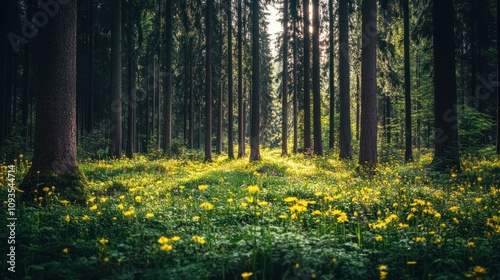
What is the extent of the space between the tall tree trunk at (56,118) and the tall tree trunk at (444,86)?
456 inches

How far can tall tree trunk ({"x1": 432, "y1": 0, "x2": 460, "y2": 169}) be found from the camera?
984 cm

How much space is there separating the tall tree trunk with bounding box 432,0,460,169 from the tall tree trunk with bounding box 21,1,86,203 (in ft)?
38.0

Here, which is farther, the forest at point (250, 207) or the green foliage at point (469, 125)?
the green foliage at point (469, 125)

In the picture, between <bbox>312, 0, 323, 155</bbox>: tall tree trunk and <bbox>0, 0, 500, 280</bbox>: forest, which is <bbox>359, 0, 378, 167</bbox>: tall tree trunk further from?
<bbox>312, 0, 323, 155</bbox>: tall tree trunk

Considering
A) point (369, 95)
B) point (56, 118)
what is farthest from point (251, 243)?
point (369, 95)

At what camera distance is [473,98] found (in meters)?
19.4

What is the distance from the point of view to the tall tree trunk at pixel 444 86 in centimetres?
984

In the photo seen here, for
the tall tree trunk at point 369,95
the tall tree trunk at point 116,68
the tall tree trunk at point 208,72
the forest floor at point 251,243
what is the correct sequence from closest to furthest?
the forest floor at point 251,243 < the tall tree trunk at point 369,95 < the tall tree trunk at point 116,68 < the tall tree trunk at point 208,72

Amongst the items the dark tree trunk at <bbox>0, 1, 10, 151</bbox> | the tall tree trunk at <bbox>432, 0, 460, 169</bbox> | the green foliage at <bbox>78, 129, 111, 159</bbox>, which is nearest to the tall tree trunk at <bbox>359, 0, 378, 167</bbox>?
the tall tree trunk at <bbox>432, 0, 460, 169</bbox>

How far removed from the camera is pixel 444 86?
1006 centimetres

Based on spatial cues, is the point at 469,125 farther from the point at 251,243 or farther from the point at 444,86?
the point at 251,243

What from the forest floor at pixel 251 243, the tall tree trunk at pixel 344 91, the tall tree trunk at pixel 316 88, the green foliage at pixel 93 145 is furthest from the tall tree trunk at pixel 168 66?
the forest floor at pixel 251 243

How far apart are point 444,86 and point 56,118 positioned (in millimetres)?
12425

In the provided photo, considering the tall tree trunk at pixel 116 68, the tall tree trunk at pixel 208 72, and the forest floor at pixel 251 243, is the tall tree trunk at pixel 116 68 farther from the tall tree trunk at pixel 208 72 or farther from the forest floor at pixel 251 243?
the forest floor at pixel 251 243
